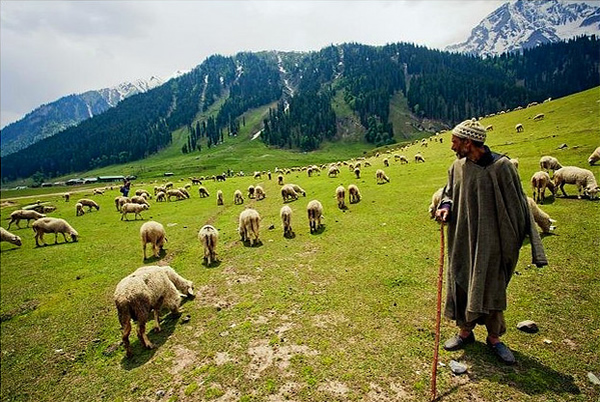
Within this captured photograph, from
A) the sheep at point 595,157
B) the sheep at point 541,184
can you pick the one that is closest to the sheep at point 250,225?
the sheep at point 541,184

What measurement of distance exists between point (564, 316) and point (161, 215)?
38.4 meters

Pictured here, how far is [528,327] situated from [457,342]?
226cm

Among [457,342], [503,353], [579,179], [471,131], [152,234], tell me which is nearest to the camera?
[471,131]

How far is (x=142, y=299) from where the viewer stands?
1059 cm

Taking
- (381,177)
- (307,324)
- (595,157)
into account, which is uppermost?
(595,157)

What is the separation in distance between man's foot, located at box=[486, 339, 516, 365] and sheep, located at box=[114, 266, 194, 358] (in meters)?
9.98

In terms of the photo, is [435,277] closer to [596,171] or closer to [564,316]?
[564,316]

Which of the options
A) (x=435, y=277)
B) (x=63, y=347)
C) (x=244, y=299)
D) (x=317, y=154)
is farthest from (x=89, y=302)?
(x=317, y=154)

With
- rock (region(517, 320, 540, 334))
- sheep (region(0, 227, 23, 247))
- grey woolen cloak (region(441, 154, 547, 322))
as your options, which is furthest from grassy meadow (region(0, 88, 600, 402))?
sheep (region(0, 227, 23, 247))

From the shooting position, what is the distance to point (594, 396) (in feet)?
20.3

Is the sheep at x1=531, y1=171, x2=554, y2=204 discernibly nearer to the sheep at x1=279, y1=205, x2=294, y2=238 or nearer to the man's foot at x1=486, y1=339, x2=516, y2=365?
the sheep at x1=279, y1=205, x2=294, y2=238

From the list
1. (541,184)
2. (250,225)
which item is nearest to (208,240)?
(250,225)

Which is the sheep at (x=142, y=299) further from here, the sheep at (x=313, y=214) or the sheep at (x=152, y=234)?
the sheep at (x=313, y=214)

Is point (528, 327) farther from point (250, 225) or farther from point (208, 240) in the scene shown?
point (250, 225)
